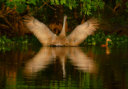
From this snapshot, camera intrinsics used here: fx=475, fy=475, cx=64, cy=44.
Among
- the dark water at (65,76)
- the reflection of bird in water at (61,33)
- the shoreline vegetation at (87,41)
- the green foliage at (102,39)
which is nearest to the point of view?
the dark water at (65,76)

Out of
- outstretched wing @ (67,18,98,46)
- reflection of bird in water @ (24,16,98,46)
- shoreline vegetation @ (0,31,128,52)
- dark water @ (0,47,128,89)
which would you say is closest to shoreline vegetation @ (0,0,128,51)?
shoreline vegetation @ (0,31,128,52)

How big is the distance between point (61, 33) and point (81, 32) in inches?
44.1

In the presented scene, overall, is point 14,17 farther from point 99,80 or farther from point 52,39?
point 99,80

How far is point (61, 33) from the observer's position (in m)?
26.0

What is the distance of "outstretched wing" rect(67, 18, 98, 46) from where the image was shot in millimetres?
26136

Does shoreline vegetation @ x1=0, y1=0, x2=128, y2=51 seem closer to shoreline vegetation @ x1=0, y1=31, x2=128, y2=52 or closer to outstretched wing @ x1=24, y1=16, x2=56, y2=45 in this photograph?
shoreline vegetation @ x1=0, y1=31, x2=128, y2=52

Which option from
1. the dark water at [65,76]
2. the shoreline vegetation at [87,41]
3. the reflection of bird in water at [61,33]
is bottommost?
the dark water at [65,76]

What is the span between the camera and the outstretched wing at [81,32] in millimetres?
26136

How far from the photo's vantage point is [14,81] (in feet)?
33.3

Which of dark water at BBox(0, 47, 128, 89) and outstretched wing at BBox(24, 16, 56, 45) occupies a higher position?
outstretched wing at BBox(24, 16, 56, 45)

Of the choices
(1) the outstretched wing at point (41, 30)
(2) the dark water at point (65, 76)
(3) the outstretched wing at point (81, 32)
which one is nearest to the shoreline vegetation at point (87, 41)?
(1) the outstretched wing at point (41, 30)

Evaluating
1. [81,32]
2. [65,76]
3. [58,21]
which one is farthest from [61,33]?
[65,76]

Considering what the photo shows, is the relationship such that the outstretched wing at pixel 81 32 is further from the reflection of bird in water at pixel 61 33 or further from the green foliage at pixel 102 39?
the green foliage at pixel 102 39

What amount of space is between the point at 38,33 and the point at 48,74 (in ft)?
49.4
